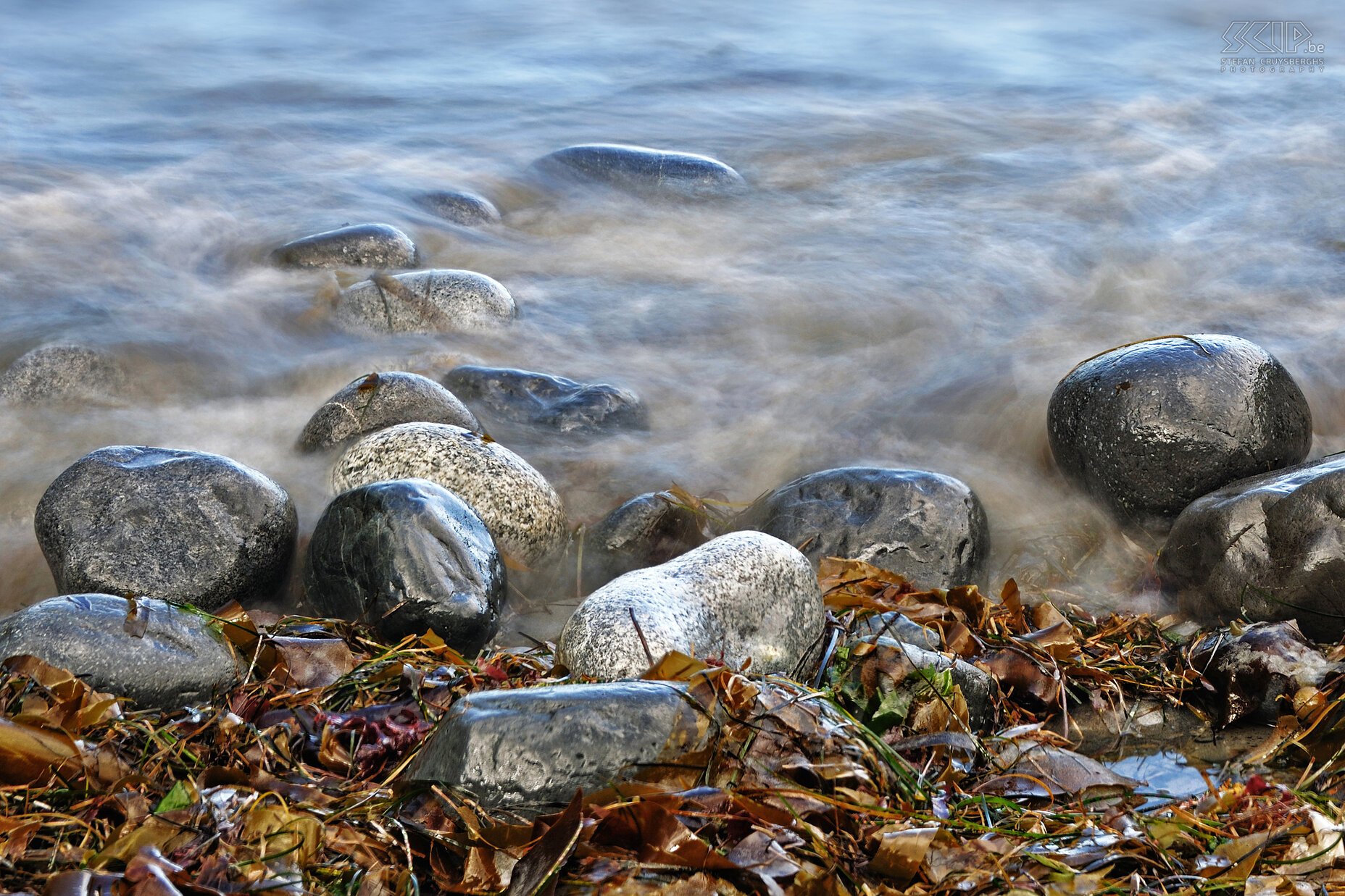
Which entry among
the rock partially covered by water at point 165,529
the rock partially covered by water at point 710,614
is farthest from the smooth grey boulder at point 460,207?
the rock partially covered by water at point 710,614

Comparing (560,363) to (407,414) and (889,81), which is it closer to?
(407,414)

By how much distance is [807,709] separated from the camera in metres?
2.54

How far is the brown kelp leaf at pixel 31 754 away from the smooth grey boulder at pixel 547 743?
2.74 feet

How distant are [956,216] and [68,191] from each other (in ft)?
22.9

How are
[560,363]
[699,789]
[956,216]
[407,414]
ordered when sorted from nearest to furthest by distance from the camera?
1. [699,789]
2. [407,414]
3. [560,363]
4. [956,216]

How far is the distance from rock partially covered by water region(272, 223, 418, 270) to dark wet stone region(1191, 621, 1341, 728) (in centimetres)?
585

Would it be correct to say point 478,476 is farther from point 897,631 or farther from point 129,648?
point 897,631

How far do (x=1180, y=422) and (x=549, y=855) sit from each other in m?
3.70

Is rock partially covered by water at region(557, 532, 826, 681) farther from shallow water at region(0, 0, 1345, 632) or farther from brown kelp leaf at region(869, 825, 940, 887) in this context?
shallow water at region(0, 0, 1345, 632)

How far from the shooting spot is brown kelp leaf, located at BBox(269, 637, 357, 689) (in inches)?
124

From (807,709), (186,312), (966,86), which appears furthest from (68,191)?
(966,86)

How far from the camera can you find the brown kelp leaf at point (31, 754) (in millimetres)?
2443

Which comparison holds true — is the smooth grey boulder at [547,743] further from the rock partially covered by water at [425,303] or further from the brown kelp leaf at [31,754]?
the rock partially covered by water at [425,303]

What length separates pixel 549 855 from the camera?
2.00 meters
